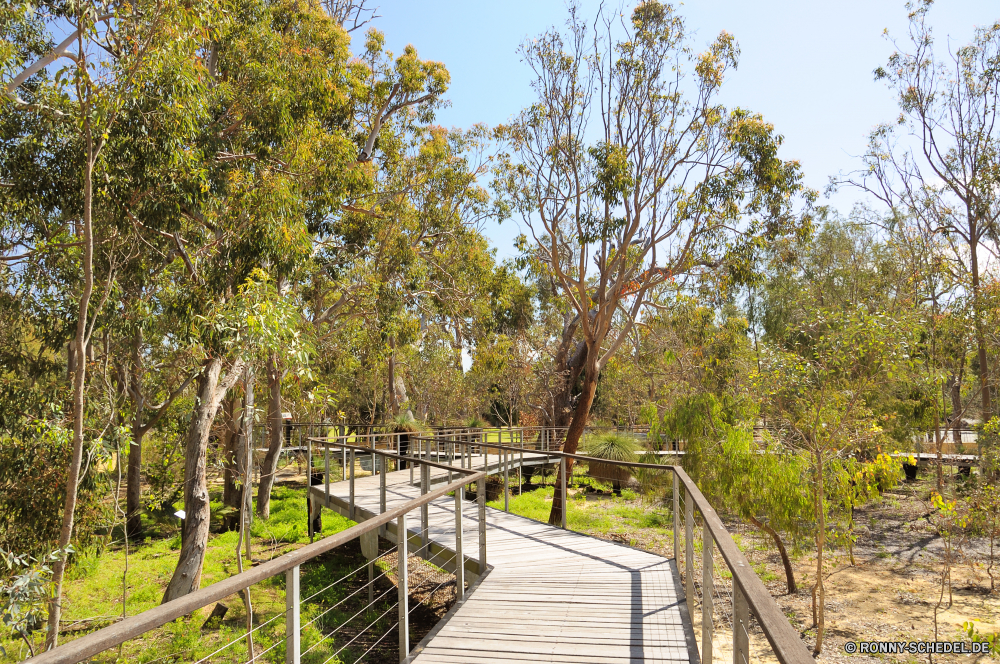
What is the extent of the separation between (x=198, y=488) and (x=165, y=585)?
274 cm

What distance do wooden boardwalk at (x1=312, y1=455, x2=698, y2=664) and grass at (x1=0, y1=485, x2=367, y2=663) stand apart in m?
2.02

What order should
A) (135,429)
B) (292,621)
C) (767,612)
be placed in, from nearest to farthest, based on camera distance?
(767,612)
(292,621)
(135,429)

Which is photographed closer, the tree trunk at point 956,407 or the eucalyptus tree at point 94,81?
the eucalyptus tree at point 94,81

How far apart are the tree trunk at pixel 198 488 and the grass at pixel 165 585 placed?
617mm

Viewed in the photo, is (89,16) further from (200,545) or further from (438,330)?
(438,330)

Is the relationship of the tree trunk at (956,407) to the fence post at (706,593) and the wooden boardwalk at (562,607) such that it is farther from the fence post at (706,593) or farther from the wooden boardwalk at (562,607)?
the fence post at (706,593)

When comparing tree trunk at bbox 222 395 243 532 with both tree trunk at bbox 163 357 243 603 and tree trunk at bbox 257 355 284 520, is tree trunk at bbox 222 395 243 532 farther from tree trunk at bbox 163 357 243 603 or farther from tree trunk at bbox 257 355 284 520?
tree trunk at bbox 163 357 243 603

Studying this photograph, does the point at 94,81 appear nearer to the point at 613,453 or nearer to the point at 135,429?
the point at 135,429

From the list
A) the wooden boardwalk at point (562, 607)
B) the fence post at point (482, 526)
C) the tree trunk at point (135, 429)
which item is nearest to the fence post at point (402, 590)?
the wooden boardwalk at point (562, 607)

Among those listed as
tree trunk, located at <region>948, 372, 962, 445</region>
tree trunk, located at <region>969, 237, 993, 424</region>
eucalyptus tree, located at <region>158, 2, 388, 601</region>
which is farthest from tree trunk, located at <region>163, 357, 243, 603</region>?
tree trunk, located at <region>948, 372, 962, 445</region>

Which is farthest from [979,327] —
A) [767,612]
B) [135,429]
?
[135,429]

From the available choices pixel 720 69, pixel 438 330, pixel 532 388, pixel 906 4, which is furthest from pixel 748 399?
pixel 532 388

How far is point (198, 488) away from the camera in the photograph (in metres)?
9.54

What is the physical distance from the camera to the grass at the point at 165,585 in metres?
8.25
